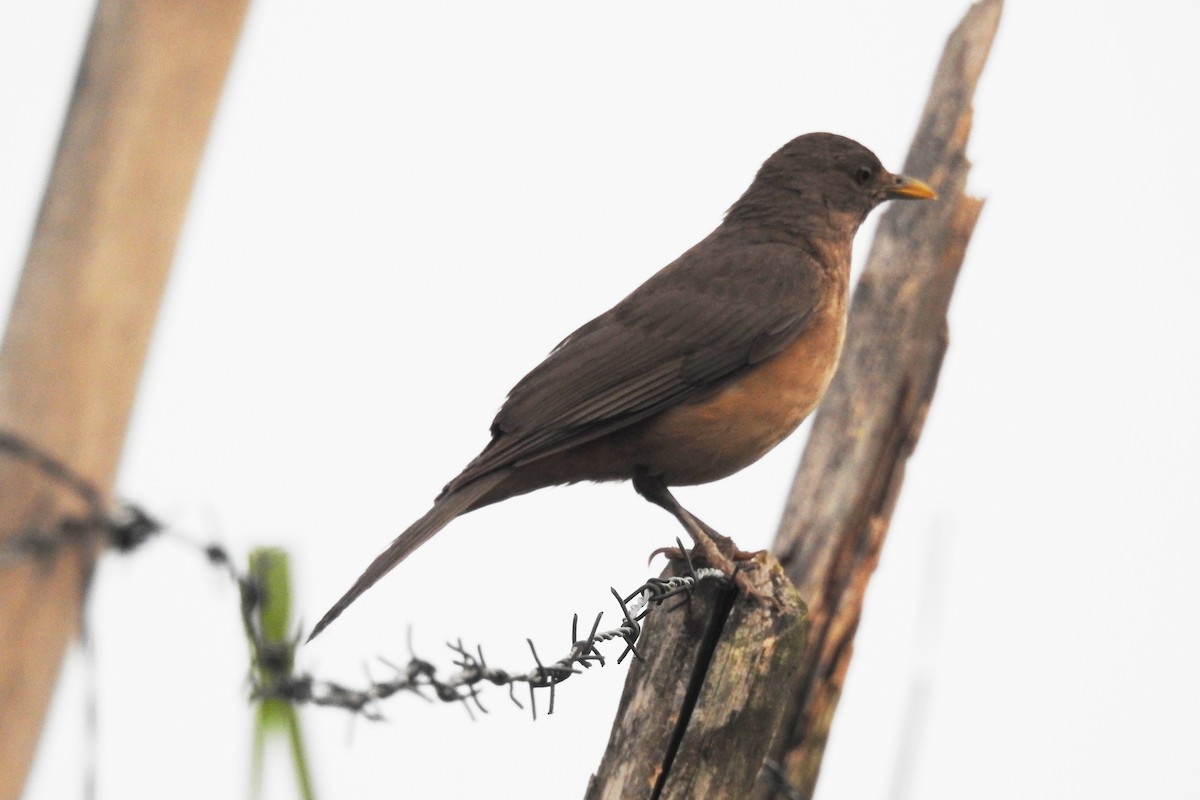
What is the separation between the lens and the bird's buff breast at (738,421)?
555cm

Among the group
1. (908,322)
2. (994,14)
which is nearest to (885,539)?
(908,322)

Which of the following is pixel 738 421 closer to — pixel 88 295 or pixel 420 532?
pixel 420 532

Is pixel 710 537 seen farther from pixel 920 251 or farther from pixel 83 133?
pixel 83 133

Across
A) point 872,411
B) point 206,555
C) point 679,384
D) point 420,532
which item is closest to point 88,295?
point 206,555

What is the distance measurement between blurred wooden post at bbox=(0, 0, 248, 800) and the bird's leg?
2.20 metres

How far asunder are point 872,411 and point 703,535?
162cm

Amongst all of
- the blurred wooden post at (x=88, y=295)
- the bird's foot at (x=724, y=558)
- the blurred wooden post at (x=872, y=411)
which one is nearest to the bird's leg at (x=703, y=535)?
the bird's foot at (x=724, y=558)

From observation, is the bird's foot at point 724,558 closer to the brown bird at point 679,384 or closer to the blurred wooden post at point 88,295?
the brown bird at point 679,384

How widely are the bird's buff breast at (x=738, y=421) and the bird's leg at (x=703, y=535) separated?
0.23ft

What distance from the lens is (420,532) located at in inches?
178

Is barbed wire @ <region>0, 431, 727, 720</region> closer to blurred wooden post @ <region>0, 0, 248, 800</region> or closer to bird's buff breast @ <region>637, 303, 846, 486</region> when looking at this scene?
blurred wooden post @ <region>0, 0, 248, 800</region>

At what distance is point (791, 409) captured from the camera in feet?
18.5

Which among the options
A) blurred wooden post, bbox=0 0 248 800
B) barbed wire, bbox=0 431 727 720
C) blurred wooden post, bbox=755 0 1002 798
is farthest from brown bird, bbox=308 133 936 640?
blurred wooden post, bbox=0 0 248 800

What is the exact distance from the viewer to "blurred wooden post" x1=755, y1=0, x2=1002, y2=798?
240 inches
